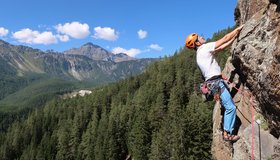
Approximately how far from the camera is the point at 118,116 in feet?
490

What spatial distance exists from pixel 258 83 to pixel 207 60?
2511 mm

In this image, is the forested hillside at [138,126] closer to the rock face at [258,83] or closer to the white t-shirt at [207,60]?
the rock face at [258,83]

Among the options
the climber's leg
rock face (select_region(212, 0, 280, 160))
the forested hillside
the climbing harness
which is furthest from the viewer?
the forested hillside

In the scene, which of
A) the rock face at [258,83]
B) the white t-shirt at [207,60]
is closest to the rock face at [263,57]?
the rock face at [258,83]

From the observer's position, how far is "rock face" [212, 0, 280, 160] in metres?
13.4

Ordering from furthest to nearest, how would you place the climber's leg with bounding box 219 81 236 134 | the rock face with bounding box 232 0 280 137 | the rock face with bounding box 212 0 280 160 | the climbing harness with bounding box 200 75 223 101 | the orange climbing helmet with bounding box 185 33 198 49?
the orange climbing helmet with bounding box 185 33 198 49 < the climbing harness with bounding box 200 75 223 101 < the climber's leg with bounding box 219 81 236 134 < the rock face with bounding box 212 0 280 160 < the rock face with bounding box 232 0 280 137

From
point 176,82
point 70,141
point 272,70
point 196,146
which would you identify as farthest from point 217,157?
point 70,141

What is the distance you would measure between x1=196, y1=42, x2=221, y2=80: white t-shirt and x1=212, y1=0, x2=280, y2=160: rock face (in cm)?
137

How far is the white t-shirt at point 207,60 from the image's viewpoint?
616 inches

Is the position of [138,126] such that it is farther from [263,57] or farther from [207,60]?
[263,57]

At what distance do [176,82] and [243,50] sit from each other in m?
128

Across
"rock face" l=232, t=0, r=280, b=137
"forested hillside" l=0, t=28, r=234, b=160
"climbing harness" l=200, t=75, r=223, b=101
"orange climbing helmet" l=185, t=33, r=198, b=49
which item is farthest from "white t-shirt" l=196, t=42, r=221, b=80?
"forested hillside" l=0, t=28, r=234, b=160

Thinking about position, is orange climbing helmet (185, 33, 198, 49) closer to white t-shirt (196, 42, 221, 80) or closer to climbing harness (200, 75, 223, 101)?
white t-shirt (196, 42, 221, 80)

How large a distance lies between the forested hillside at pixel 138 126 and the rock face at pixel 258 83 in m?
49.0
